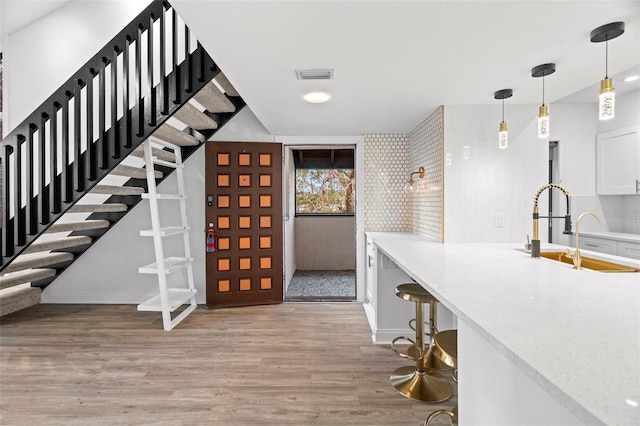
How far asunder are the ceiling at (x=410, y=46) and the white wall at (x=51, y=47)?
304 centimetres

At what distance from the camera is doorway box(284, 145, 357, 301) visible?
6.29 metres

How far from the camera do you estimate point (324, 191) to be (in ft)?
22.3

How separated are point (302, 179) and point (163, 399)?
16.6 feet

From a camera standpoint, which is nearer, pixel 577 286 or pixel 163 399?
pixel 577 286

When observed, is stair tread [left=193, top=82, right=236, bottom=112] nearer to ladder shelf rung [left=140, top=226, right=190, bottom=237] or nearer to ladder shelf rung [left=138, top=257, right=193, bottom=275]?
ladder shelf rung [left=140, top=226, right=190, bottom=237]

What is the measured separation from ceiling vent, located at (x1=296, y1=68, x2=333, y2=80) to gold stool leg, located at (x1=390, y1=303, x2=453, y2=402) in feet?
5.48

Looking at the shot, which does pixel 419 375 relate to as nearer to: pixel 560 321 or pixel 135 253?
pixel 560 321

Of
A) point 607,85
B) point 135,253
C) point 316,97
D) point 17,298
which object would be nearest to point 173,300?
point 135,253

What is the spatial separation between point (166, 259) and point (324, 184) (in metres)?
3.64

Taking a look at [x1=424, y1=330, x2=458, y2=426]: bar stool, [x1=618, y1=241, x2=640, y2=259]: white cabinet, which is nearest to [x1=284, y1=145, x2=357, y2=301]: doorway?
[x1=618, y1=241, x2=640, y2=259]: white cabinet

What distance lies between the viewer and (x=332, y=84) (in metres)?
2.44

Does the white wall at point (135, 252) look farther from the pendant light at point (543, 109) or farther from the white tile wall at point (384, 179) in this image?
the pendant light at point (543, 109)

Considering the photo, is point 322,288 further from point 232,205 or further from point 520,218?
point 520,218

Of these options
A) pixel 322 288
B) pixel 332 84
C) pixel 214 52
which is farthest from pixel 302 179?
pixel 214 52
